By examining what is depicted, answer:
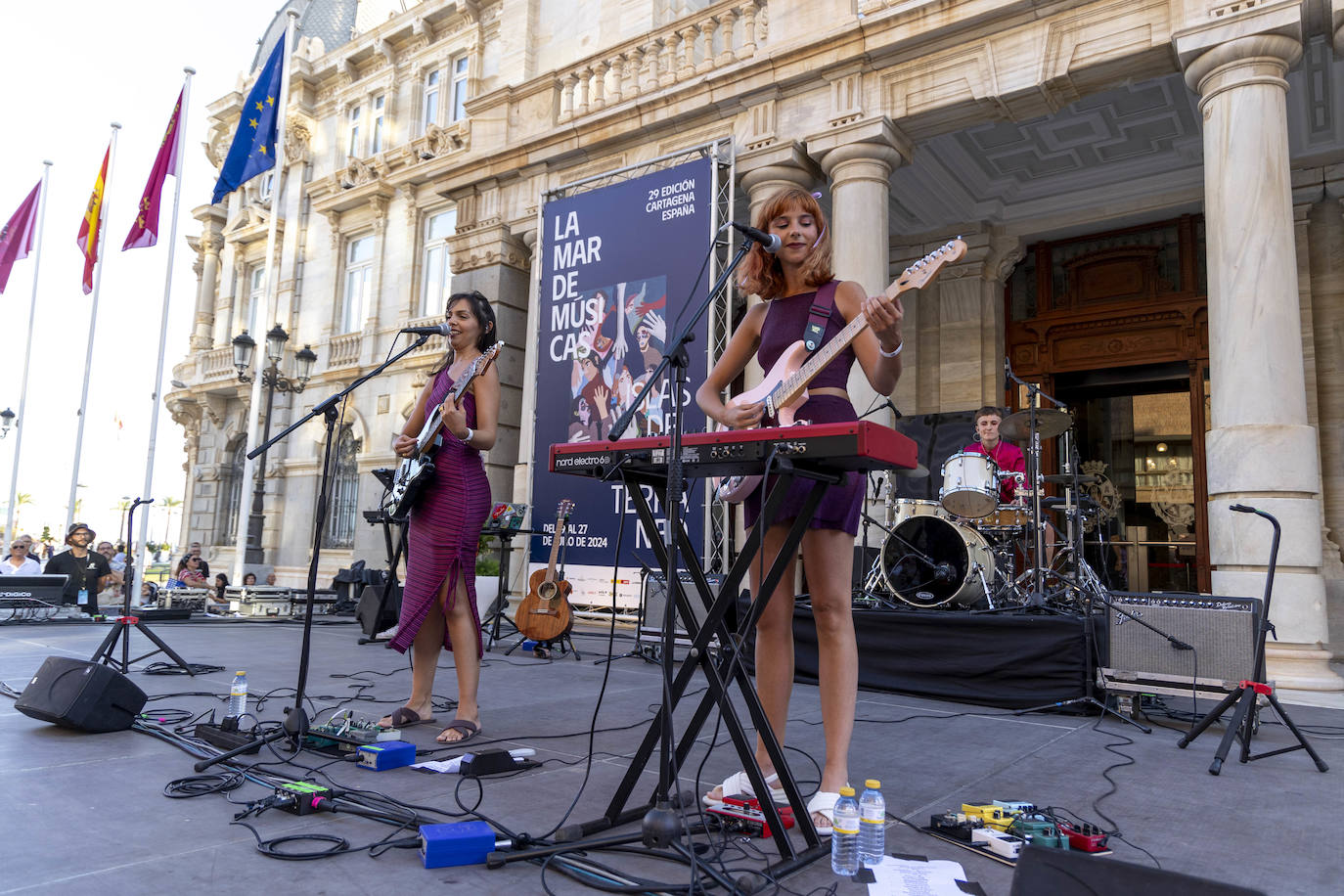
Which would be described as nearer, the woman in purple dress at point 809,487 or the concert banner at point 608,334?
the woman in purple dress at point 809,487

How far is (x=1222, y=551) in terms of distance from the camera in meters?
6.26

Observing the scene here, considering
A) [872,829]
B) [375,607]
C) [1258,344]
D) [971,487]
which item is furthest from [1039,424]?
[375,607]

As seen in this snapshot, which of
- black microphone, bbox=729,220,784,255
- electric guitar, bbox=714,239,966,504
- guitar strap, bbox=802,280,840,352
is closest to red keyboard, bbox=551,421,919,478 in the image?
electric guitar, bbox=714,239,966,504

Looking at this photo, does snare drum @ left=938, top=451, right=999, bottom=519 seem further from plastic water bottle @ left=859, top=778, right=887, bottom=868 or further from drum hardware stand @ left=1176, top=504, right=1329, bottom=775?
plastic water bottle @ left=859, top=778, right=887, bottom=868

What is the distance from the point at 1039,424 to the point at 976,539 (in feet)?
4.44

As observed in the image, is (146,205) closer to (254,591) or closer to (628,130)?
(254,591)

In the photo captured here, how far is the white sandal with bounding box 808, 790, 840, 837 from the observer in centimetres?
245

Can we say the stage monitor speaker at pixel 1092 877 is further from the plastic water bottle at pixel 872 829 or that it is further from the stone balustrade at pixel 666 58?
the stone balustrade at pixel 666 58

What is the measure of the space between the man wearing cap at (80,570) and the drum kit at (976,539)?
9.62 metres

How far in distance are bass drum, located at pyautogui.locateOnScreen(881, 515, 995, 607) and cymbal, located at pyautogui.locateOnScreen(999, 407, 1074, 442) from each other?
47.3 inches

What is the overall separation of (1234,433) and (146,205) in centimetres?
1576

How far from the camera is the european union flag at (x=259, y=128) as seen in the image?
14.8 meters

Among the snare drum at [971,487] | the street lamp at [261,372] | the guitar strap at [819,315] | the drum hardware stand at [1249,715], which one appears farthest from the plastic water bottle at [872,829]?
the street lamp at [261,372]

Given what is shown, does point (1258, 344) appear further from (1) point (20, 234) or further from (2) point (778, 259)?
(1) point (20, 234)
